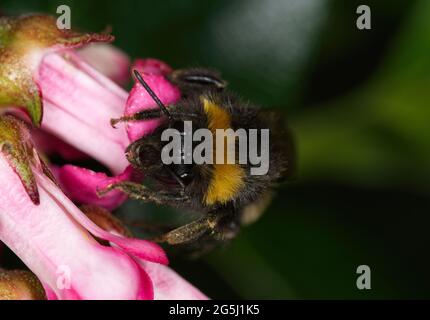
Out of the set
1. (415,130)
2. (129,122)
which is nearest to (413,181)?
(415,130)

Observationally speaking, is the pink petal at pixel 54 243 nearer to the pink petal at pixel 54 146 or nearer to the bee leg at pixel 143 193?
the bee leg at pixel 143 193

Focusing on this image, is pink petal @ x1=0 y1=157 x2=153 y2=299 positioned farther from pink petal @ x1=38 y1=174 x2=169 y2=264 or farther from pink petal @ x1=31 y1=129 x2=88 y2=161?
pink petal @ x1=31 y1=129 x2=88 y2=161

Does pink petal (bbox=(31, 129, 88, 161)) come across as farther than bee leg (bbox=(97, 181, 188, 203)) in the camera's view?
Yes

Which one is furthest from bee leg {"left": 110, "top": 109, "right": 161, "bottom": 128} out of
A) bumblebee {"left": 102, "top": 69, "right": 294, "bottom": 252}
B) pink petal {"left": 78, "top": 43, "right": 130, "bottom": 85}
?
pink petal {"left": 78, "top": 43, "right": 130, "bottom": 85}

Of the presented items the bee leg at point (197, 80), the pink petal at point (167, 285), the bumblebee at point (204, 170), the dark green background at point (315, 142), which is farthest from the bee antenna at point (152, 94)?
the dark green background at point (315, 142)

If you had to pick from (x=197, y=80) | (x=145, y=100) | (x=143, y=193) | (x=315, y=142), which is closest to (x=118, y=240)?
(x=143, y=193)

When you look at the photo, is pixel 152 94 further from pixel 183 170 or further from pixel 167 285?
pixel 167 285
